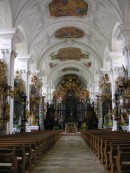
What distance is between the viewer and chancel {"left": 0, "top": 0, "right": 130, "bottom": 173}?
6.00 meters

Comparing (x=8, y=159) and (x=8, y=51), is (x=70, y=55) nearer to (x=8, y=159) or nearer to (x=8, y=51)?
(x=8, y=51)

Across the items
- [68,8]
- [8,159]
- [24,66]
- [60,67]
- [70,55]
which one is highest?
[68,8]

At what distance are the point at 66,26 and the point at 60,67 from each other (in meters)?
10.4

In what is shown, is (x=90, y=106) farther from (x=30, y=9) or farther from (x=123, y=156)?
(x=123, y=156)

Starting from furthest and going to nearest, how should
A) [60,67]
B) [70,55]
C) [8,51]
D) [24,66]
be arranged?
[60,67] < [70,55] < [24,66] < [8,51]

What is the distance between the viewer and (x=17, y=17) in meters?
13.4

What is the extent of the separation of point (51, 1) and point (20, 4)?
7.84 feet

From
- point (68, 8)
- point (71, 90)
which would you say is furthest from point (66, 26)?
point (71, 90)

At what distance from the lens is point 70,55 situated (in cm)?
2550

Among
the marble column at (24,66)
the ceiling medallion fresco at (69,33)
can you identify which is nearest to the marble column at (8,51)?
the marble column at (24,66)

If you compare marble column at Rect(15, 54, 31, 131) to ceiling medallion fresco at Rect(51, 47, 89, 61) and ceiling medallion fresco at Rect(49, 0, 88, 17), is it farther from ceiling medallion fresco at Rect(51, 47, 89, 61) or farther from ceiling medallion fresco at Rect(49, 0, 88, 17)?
ceiling medallion fresco at Rect(51, 47, 89, 61)

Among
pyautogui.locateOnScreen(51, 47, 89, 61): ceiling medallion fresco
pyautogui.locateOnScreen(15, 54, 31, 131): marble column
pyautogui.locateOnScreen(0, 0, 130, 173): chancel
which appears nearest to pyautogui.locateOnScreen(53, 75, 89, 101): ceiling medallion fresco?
pyautogui.locateOnScreen(0, 0, 130, 173): chancel

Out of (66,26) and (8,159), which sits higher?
(66,26)

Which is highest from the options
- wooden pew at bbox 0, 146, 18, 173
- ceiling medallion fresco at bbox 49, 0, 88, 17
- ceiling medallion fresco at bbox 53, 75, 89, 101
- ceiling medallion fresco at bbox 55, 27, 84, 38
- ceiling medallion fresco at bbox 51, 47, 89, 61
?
ceiling medallion fresco at bbox 49, 0, 88, 17
